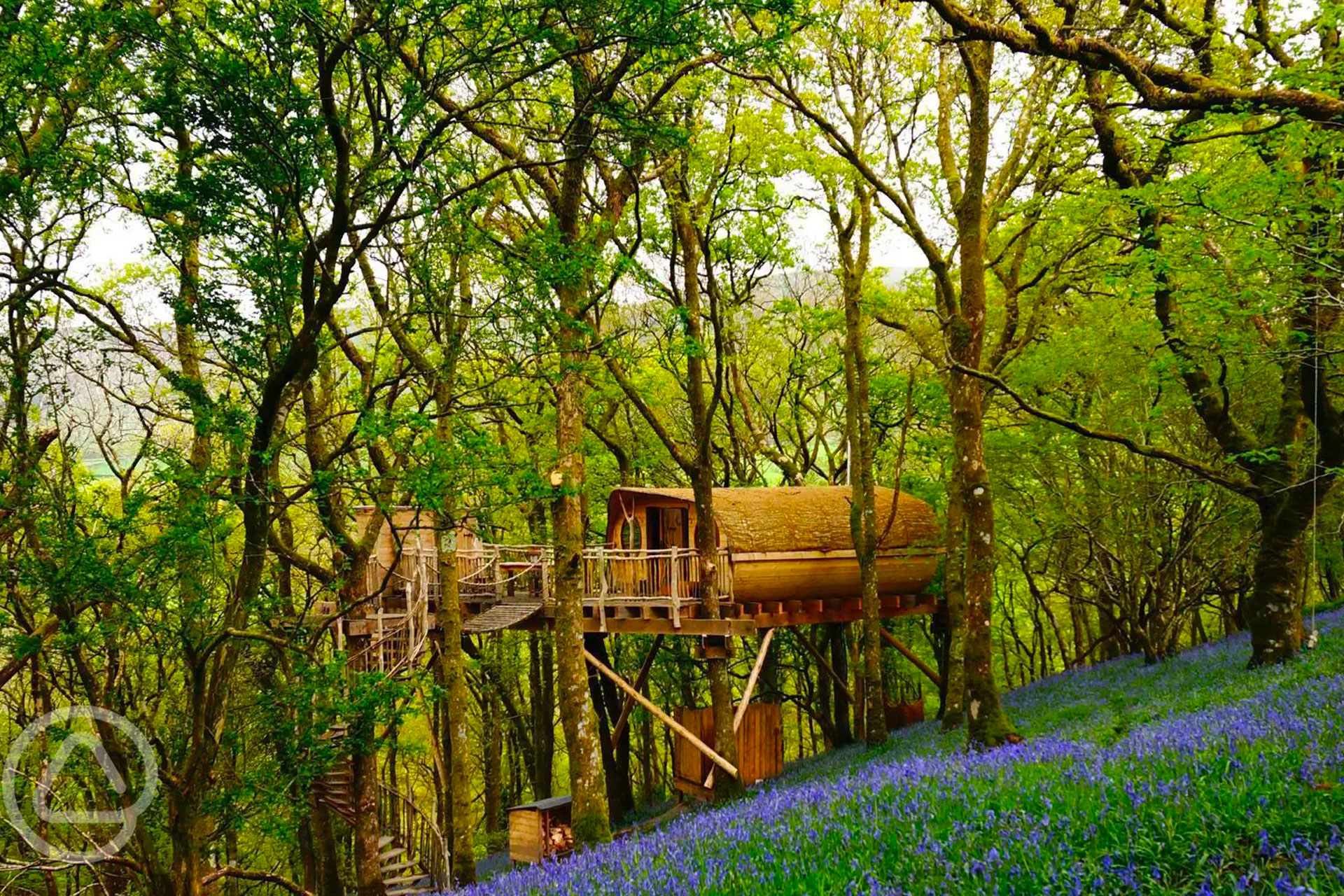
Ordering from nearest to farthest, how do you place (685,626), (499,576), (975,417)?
1. (975,417)
2. (685,626)
3. (499,576)

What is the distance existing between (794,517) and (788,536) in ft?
2.91

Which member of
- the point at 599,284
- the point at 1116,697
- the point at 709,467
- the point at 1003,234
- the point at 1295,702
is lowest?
the point at 1116,697

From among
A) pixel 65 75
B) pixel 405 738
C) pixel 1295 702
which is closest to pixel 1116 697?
pixel 1295 702

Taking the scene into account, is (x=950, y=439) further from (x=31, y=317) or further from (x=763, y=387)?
(x=31, y=317)

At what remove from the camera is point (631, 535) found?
24.5m

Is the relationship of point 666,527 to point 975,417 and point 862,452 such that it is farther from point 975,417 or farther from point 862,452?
point 975,417

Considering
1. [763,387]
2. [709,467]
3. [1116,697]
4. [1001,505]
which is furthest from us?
[763,387]

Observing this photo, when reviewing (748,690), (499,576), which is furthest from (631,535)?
(748,690)

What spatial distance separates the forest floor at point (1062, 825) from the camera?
429 cm

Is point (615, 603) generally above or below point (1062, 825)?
below

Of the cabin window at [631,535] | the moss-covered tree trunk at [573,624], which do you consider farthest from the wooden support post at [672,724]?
the cabin window at [631,535]

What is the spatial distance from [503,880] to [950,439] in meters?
17.9

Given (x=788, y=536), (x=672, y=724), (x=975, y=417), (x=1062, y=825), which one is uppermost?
(x=975, y=417)

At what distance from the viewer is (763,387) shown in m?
33.2
